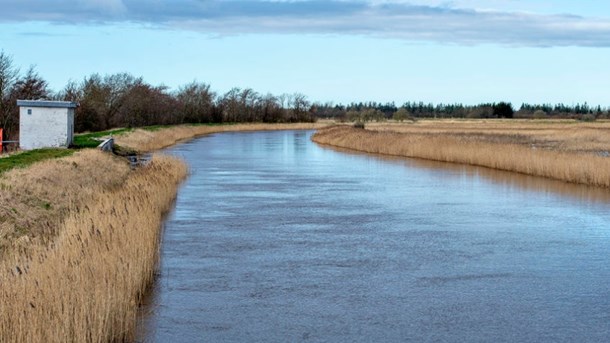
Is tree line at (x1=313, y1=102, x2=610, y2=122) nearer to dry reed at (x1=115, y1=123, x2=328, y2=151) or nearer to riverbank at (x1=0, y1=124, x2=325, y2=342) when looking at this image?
dry reed at (x1=115, y1=123, x2=328, y2=151)

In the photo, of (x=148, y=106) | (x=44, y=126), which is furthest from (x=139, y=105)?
(x=44, y=126)

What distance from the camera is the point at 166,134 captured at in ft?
181

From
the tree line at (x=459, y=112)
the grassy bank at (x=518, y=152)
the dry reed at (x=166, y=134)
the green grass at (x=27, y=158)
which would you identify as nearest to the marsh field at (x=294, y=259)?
the green grass at (x=27, y=158)

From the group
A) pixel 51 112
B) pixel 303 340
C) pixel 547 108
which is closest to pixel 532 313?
pixel 303 340

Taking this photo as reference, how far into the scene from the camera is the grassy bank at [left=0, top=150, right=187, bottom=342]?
6.93m

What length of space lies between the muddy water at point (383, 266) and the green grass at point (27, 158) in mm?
3991

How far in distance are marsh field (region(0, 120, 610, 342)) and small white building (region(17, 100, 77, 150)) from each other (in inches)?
233

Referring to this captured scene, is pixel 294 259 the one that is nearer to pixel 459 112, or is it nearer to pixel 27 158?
pixel 27 158

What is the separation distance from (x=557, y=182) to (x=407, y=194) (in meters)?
6.32

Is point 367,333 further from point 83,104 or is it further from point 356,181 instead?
point 83,104

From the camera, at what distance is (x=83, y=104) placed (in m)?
50.7

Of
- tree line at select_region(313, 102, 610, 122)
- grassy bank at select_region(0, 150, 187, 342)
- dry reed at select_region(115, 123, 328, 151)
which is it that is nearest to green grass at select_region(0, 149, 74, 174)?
grassy bank at select_region(0, 150, 187, 342)

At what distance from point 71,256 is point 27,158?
1373cm

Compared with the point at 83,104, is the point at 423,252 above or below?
below
